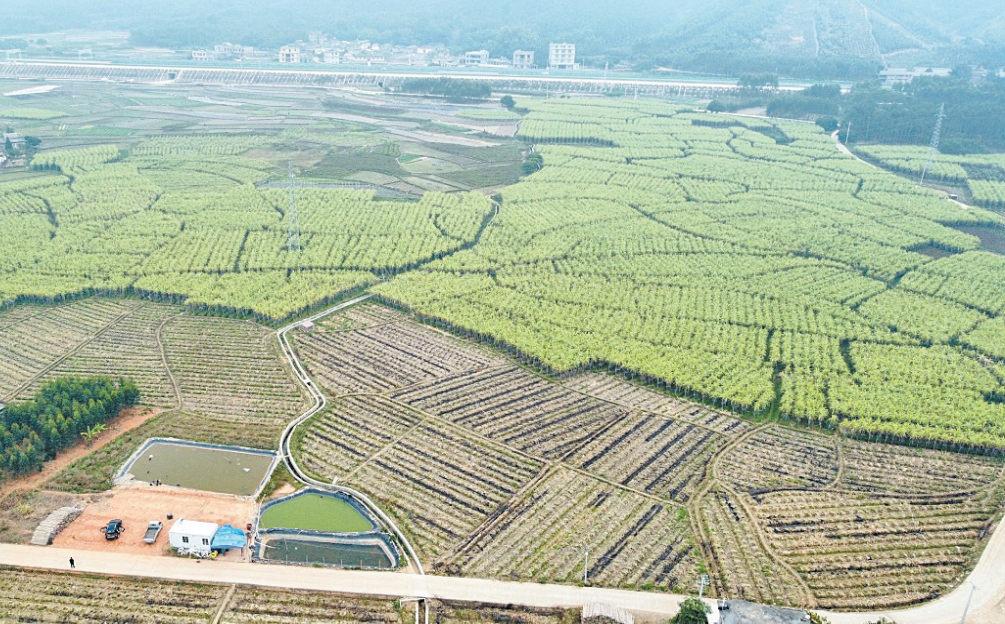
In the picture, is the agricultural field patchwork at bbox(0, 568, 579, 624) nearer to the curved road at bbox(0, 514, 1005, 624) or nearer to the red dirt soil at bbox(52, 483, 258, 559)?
the curved road at bbox(0, 514, 1005, 624)

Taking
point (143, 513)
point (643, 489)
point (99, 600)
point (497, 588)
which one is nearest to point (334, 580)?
point (497, 588)

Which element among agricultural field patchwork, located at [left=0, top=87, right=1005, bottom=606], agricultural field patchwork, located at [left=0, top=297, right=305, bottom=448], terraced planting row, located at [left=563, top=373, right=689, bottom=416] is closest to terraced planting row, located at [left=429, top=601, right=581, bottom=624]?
agricultural field patchwork, located at [left=0, top=87, right=1005, bottom=606]

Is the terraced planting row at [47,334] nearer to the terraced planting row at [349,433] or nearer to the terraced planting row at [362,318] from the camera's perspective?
the terraced planting row at [362,318]

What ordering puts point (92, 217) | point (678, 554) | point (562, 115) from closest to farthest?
point (678, 554) → point (92, 217) → point (562, 115)

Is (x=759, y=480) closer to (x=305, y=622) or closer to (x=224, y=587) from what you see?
(x=305, y=622)

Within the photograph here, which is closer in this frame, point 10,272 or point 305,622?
point 305,622

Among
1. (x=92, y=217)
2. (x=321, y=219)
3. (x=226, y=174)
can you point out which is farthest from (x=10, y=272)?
(x=226, y=174)
